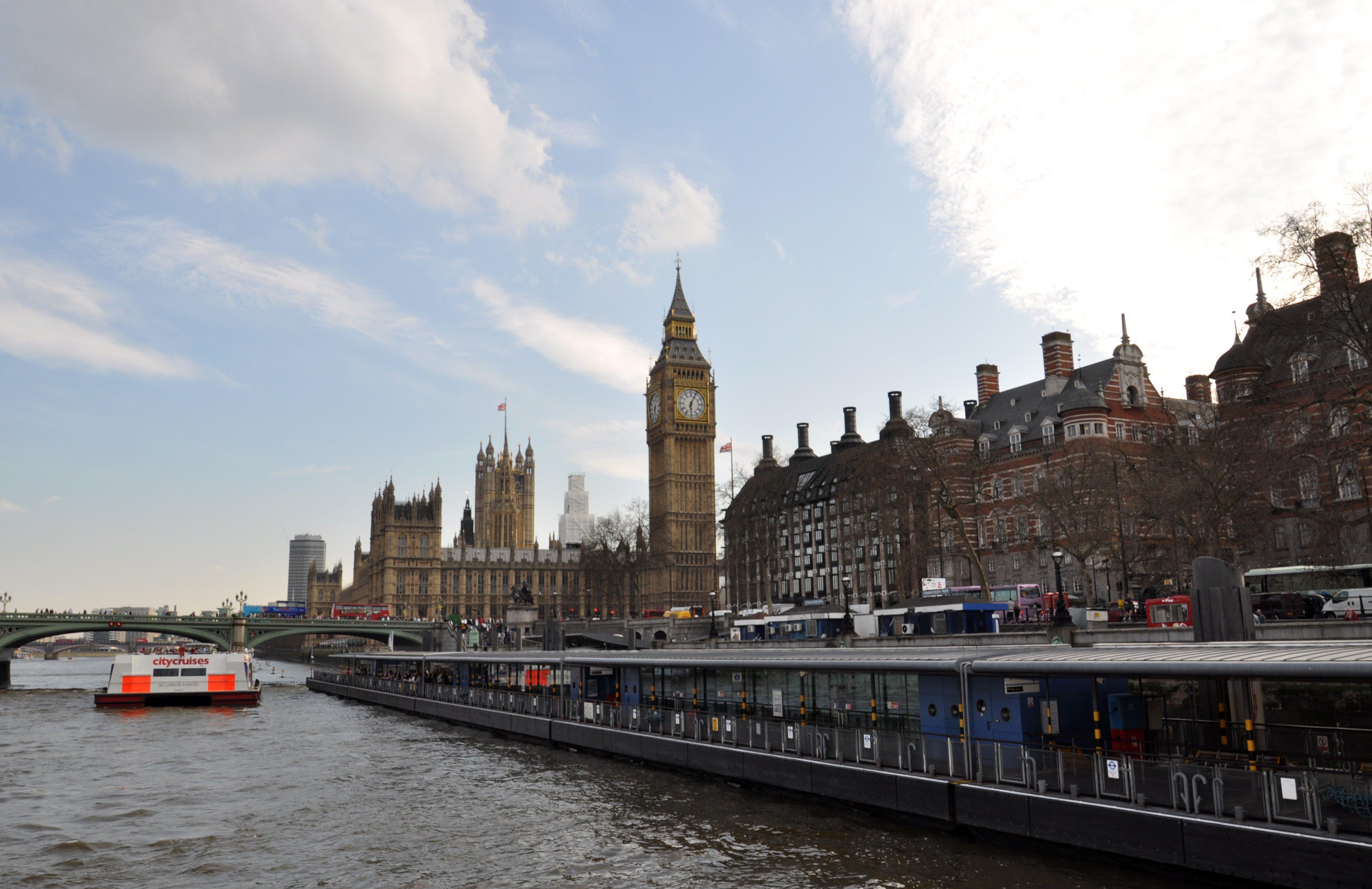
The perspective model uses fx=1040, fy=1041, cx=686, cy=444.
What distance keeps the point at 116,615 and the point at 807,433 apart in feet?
250

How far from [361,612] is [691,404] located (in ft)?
186

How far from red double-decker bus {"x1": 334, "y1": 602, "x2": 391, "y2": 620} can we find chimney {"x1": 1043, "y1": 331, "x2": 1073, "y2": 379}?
91.1 metres

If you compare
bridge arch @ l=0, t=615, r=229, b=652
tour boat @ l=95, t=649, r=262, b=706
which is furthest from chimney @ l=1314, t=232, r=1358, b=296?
bridge arch @ l=0, t=615, r=229, b=652

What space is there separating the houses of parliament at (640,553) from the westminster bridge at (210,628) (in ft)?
102

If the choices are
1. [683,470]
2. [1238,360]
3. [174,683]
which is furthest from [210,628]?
[1238,360]

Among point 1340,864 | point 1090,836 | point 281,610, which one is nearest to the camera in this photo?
point 1340,864

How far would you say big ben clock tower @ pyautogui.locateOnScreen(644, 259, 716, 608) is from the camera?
15362 centimetres

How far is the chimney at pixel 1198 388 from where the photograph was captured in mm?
78938

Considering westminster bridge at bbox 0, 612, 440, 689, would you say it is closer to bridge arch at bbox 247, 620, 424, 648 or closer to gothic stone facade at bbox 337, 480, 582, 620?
bridge arch at bbox 247, 620, 424, 648

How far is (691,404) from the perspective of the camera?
159 metres

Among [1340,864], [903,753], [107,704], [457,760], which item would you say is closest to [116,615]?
[107,704]

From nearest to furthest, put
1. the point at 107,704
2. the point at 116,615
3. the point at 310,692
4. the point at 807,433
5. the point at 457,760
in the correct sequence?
the point at 457,760 → the point at 107,704 → the point at 310,692 → the point at 116,615 → the point at 807,433

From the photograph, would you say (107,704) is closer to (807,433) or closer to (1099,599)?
(1099,599)

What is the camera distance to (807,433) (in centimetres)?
12556
